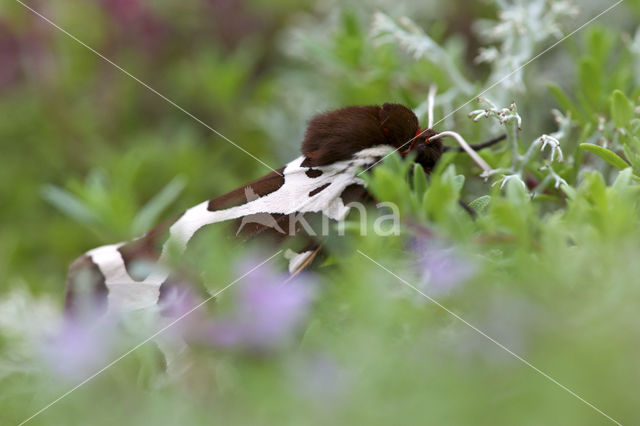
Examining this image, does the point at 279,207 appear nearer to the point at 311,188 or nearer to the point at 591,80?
the point at 311,188

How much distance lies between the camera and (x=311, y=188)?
0.71 m

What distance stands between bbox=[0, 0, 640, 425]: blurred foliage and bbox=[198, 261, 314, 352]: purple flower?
1cm

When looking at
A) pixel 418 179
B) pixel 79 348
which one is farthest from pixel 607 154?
pixel 79 348

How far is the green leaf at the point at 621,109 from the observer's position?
0.67 metres

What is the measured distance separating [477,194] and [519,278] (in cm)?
40

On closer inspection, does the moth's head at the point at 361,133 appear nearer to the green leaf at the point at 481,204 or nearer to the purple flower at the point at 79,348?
the green leaf at the point at 481,204

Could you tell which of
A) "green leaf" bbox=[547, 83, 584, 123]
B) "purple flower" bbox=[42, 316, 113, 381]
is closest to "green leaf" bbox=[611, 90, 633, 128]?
"green leaf" bbox=[547, 83, 584, 123]

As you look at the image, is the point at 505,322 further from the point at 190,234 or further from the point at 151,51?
the point at 151,51

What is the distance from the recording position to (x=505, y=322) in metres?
0.43

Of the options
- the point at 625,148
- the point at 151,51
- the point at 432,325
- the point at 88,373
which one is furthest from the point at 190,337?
the point at 151,51

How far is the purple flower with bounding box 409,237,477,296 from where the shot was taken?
526mm

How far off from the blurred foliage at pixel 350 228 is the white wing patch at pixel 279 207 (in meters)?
0.04

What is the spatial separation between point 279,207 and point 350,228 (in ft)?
0.44

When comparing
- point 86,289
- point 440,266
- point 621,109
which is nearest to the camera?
point 440,266
